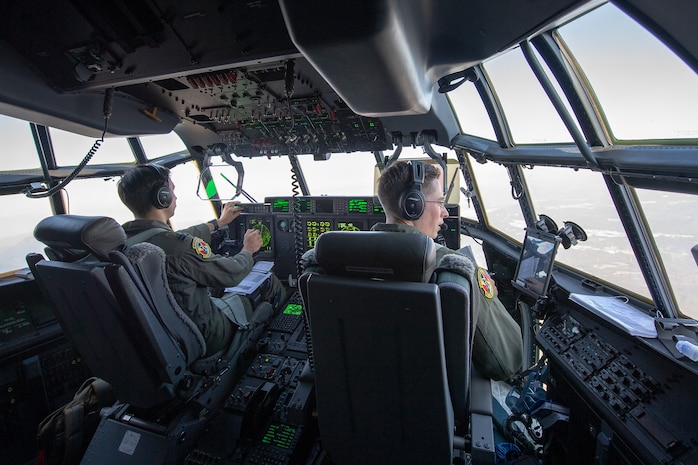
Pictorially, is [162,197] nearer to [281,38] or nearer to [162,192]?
[162,192]

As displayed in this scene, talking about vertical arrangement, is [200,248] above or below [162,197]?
below

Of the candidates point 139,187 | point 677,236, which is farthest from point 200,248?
point 677,236

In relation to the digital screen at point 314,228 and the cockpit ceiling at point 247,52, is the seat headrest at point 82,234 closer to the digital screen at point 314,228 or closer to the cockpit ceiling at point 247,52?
the cockpit ceiling at point 247,52

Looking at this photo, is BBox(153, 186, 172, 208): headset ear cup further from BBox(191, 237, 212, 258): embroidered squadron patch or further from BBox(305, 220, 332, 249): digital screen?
BBox(305, 220, 332, 249): digital screen

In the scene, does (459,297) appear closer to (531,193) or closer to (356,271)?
(356,271)

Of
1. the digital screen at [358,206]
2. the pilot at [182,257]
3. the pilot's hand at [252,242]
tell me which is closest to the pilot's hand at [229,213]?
the pilot's hand at [252,242]

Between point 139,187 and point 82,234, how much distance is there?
1.95ft

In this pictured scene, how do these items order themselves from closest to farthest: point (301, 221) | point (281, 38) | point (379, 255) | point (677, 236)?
1. point (379, 255)
2. point (281, 38)
3. point (677, 236)
4. point (301, 221)

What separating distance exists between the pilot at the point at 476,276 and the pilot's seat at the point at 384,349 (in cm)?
20

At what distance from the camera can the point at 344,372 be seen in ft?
3.26

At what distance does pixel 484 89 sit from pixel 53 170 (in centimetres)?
Result: 354

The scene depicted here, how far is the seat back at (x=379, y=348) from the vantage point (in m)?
0.83

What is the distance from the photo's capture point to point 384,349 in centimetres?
92

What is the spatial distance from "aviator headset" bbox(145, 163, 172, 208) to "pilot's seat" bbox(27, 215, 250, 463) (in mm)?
379
